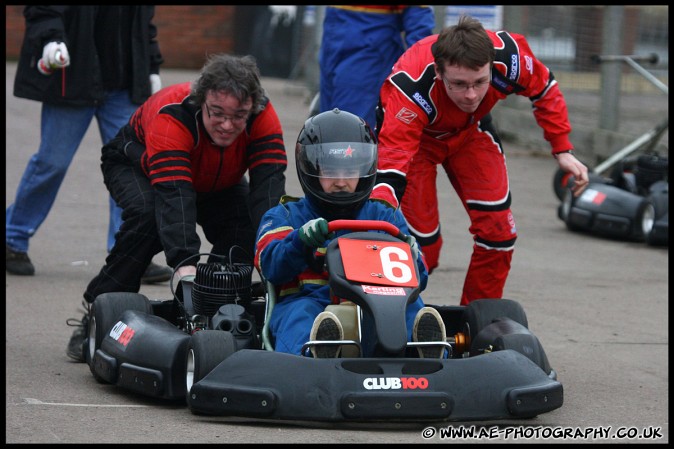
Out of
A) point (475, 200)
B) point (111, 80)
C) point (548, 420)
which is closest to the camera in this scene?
point (548, 420)

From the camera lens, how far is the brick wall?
20.2 meters

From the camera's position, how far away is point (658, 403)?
530 cm

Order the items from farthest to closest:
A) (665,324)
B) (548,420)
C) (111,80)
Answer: (111,80) < (665,324) < (548,420)

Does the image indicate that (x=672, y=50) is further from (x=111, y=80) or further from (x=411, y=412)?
(x=411, y=412)

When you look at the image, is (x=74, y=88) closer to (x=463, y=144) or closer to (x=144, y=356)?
(x=463, y=144)

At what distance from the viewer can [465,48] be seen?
5605mm

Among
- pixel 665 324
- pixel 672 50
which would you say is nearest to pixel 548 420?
pixel 665 324

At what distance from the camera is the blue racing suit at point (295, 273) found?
491 centimetres

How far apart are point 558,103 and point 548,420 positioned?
207 centimetres

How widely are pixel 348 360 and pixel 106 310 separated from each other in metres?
1.36

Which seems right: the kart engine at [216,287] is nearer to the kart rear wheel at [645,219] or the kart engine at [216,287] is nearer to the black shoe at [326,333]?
the black shoe at [326,333]

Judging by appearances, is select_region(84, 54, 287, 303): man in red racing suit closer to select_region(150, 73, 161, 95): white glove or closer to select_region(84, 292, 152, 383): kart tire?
select_region(84, 292, 152, 383): kart tire

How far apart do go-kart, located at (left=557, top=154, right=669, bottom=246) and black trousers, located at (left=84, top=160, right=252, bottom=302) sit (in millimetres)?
4231

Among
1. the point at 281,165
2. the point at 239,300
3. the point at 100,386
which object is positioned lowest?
the point at 100,386
